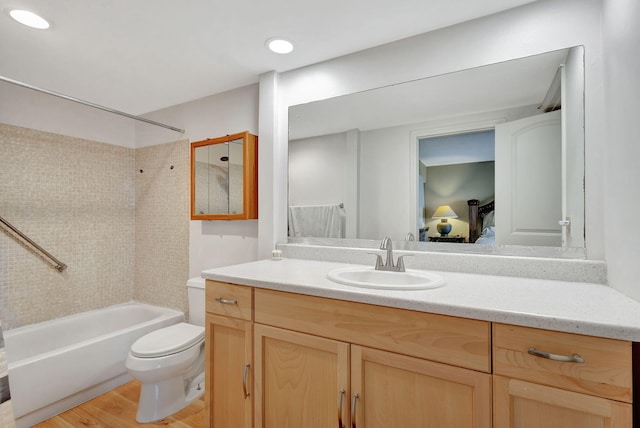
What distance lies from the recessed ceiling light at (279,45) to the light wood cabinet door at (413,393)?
1583 mm

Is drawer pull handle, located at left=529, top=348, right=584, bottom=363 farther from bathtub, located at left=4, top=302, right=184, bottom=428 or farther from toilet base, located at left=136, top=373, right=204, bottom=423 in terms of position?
bathtub, located at left=4, top=302, right=184, bottom=428

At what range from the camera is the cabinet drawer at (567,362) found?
79 centimetres

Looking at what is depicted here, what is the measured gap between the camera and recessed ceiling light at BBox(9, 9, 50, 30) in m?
1.43

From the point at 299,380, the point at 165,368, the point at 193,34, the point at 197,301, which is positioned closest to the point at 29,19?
the point at 193,34

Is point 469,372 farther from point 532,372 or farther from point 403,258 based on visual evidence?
point 403,258

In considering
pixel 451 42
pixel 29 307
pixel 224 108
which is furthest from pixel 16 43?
pixel 451 42

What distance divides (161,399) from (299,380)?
3.83ft

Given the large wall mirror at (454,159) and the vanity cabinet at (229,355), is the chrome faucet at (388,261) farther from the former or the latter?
the vanity cabinet at (229,355)

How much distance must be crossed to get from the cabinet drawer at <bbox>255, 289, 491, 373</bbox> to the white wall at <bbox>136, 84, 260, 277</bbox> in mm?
929

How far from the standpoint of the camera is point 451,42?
1.56 m

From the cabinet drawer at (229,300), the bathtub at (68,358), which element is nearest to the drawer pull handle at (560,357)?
the cabinet drawer at (229,300)

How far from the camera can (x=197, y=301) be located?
2.23 meters

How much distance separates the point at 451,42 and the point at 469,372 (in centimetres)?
151

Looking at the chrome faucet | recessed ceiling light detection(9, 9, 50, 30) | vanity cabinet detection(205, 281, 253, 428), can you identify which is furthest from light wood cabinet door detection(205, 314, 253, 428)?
recessed ceiling light detection(9, 9, 50, 30)
